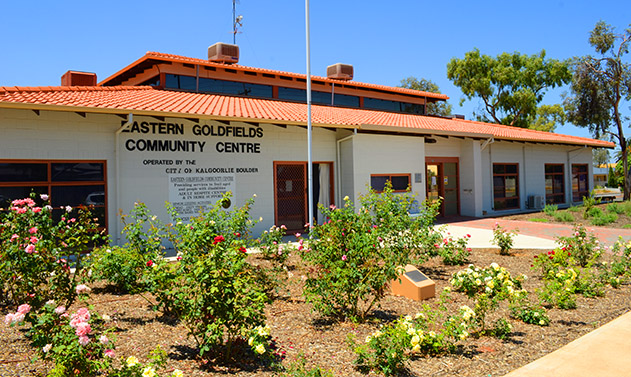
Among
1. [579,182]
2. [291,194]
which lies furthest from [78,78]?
[579,182]

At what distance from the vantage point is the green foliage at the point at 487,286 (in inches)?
205

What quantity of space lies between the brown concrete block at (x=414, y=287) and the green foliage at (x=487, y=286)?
438 millimetres

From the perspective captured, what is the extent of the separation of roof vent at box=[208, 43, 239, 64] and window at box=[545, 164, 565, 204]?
1734 cm

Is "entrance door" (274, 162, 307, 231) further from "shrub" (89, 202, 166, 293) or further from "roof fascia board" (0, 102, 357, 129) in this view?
"shrub" (89, 202, 166, 293)

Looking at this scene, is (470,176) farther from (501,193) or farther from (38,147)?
(38,147)

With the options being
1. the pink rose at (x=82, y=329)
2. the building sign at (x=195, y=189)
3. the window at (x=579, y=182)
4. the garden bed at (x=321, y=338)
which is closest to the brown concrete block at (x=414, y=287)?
the garden bed at (x=321, y=338)

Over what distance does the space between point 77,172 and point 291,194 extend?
610 centimetres

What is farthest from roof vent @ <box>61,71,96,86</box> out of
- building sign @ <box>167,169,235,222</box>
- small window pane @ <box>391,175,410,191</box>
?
small window pane @ <box>391,175,410,191</box>

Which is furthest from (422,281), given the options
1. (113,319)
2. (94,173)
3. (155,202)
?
(94,173)

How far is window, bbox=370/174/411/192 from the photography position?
15.6m

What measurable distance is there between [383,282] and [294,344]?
1330 millimetres

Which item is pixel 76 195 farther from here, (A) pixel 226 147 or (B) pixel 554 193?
(B) pixel 554 193

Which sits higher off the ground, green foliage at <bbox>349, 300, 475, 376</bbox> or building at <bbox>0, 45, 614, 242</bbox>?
building at <bbox>0, 45, 614, 242</bbox>

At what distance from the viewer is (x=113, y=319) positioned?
5578 millimetres
